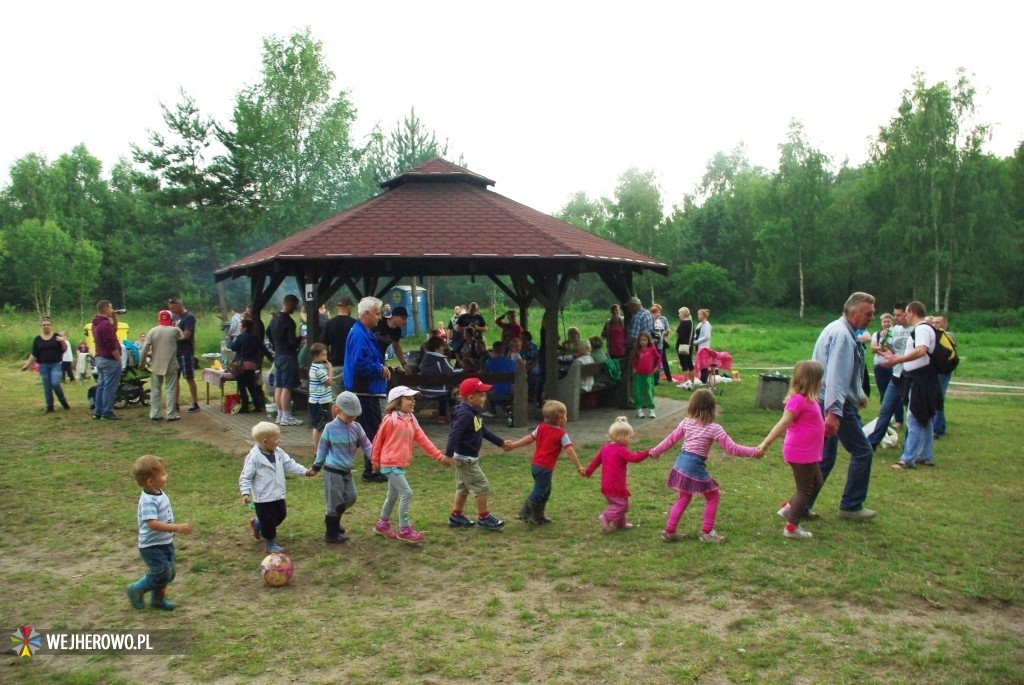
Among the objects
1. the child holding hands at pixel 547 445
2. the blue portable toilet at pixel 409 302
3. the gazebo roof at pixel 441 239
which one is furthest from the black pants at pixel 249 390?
the blue portable toilet at pixel 409 302

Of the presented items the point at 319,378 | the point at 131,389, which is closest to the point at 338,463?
the point at 319,378

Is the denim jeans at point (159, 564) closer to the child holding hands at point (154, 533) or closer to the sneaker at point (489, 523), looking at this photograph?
the child holding hands at point (154, 533)

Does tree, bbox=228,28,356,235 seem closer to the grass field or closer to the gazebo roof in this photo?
the gazebo roof

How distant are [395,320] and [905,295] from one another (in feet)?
137

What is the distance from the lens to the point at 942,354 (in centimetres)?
900

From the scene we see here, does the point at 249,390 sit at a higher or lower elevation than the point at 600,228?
lower

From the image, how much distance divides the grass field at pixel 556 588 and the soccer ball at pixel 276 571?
0.29ft

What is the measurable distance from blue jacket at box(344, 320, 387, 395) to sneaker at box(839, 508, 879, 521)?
4.69m

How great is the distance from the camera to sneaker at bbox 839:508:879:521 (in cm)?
700

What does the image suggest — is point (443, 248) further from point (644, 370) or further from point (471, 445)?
point (471, 445)

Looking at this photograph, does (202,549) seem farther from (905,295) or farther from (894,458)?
(905,295)

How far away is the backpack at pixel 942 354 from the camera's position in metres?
8.88

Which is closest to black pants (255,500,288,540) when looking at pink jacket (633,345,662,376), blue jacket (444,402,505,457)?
blue jacket (444,402,505,457)

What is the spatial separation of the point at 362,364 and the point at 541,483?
262 centimetres
